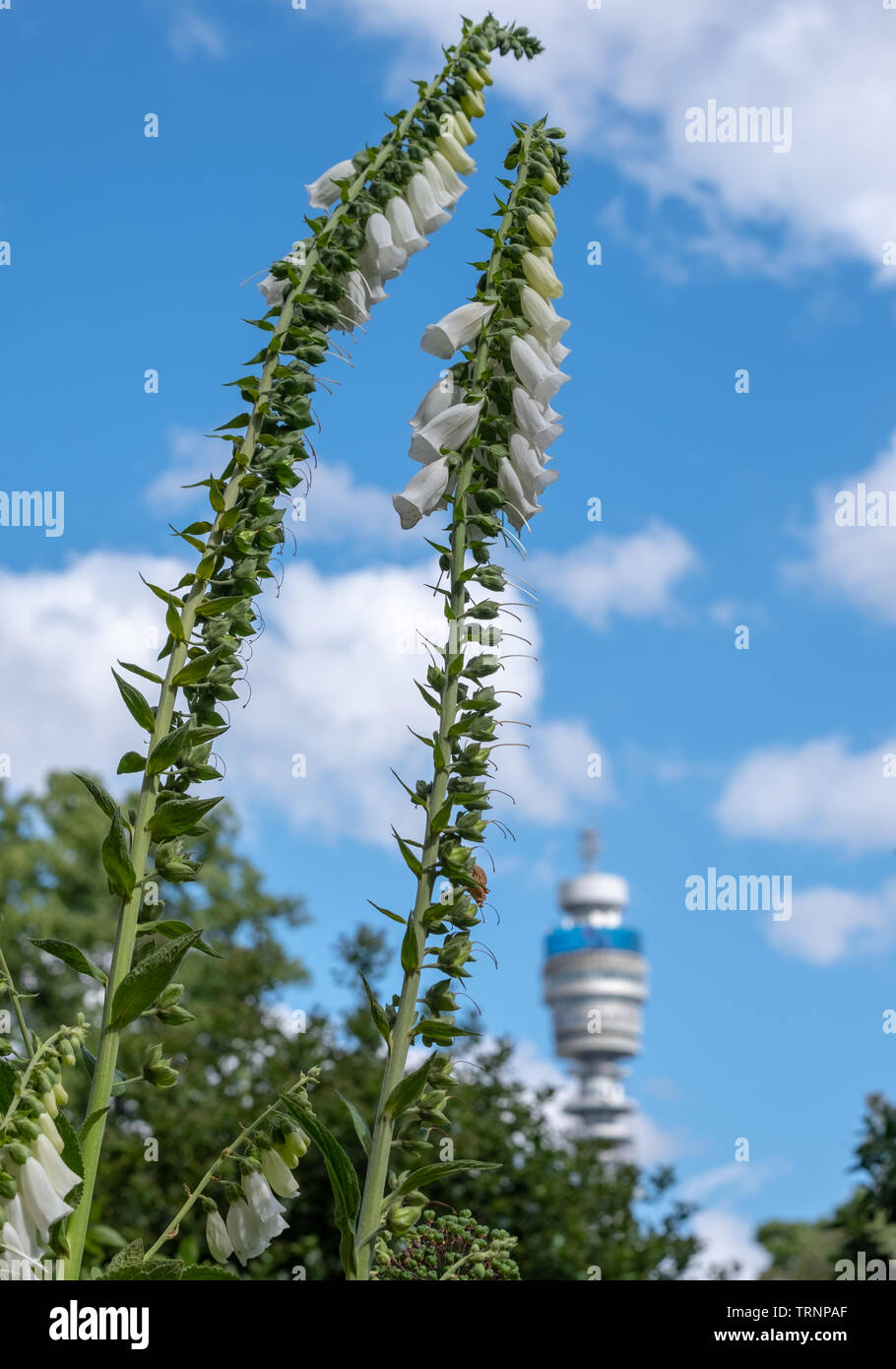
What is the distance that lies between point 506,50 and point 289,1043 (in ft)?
26.8

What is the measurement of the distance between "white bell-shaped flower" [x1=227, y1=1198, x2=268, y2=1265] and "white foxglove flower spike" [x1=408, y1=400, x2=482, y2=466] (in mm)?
1145

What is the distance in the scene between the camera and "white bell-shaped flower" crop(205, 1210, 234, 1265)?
1940mm

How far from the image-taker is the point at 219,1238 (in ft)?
6.42

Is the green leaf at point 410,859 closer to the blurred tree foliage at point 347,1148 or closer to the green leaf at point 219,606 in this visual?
the green leaf at point 219,606

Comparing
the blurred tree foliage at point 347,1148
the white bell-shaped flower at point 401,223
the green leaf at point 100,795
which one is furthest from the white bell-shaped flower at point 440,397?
the blurred tree foliage at point 347,1148

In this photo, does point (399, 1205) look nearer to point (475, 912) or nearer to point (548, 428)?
point (475, 912)

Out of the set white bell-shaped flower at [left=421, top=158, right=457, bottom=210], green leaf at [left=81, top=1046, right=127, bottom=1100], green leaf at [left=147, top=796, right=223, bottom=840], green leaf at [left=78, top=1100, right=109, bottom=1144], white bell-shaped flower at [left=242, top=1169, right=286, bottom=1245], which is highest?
white bell-shaped flower at [left=421, top=158, right=457, bottom=210]

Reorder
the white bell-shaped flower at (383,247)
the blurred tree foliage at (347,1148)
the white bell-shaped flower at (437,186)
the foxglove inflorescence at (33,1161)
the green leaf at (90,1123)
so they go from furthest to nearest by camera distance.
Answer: the blurred tree foliage at (347,1148) < the white bell-shaped flower at (437,186) < the white bell-shaped flower at (383,247) < the green leaf at (90,1123) < the foxglove inflorescence at (33,1161)

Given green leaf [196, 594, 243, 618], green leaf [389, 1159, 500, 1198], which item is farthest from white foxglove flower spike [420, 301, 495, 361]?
green leaf [389, 1159, 500, 1198]

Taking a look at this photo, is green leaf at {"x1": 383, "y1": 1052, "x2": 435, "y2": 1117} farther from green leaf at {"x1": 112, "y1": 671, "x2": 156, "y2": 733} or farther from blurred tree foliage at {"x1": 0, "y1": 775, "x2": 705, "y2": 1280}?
blurred tree foliage at {"x1": 0, "y1": 775, "x2": 705, "y2": 1280}

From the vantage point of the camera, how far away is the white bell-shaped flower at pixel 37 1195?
1460 millimetres

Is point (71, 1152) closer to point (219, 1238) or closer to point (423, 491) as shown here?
point (219, 1238)

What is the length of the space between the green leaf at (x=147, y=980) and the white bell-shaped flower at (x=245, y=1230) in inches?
13.5
